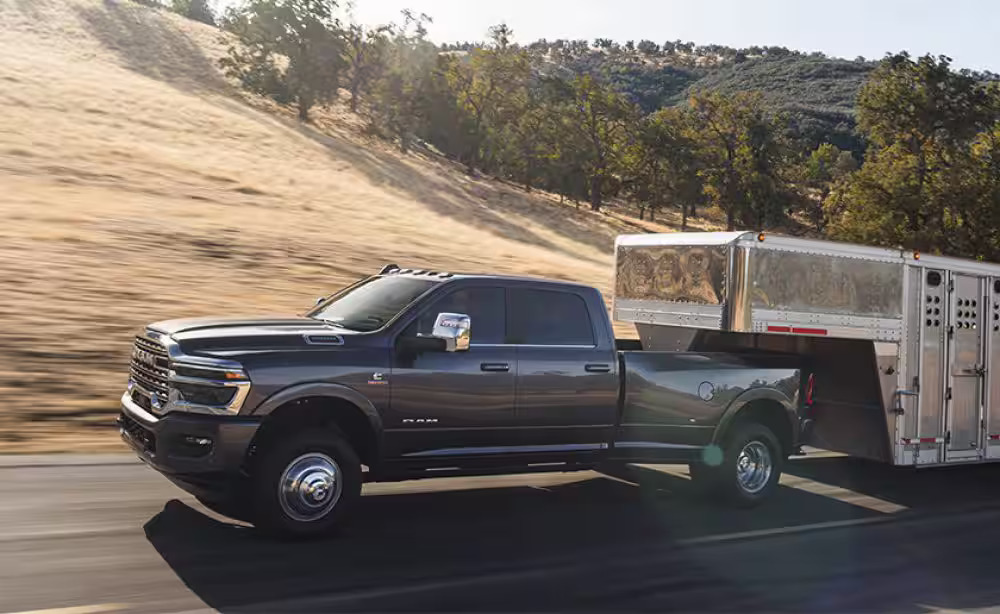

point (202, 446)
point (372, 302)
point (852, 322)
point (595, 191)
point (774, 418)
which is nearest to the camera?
point (202, 446)

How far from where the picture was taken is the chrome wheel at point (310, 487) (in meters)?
6.81

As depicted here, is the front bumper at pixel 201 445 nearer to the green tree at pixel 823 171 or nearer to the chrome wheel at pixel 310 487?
the chrome wheel at pixel 310 487

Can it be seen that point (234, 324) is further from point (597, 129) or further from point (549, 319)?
point (597, 129)

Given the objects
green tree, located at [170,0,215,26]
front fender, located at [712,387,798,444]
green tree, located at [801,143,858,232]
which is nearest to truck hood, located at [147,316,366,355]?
front fender, located at [712,387,798,444]

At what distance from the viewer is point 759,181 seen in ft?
216

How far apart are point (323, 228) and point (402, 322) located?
878 inches

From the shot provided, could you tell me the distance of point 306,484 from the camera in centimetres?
686

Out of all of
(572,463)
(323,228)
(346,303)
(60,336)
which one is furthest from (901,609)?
(323,228)

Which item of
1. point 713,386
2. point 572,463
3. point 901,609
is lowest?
point 901,609

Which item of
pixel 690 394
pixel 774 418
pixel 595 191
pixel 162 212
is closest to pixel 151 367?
pixel 690 394

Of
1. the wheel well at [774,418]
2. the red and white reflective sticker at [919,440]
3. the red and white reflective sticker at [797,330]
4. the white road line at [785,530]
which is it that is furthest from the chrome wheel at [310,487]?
the red and white reflective sticker at [919,440]

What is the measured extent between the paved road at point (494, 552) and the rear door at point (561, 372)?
2.46ft

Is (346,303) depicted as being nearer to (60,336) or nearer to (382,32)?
(60,336)

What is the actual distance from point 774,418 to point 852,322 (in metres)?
1.22
